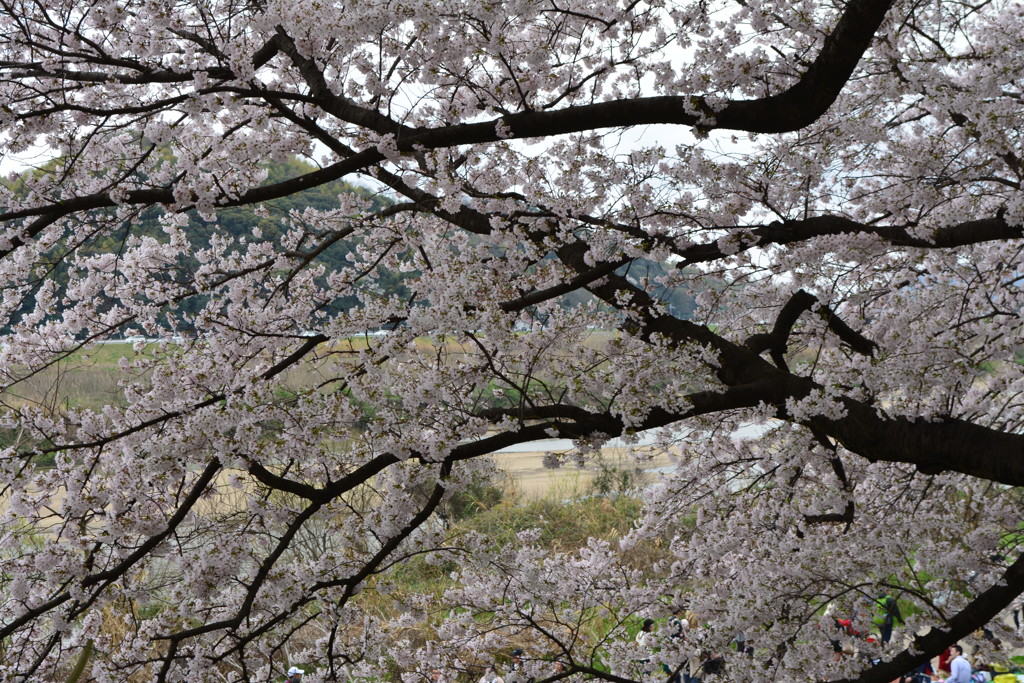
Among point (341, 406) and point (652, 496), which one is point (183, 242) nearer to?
point (341, 406)

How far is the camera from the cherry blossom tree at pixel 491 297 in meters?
3.33

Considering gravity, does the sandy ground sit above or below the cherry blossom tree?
above

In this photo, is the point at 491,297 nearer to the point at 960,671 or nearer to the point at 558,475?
the point at 960,671

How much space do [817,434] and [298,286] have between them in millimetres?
3239

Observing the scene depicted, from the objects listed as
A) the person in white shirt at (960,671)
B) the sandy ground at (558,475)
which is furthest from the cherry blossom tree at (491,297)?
the sandy ground at (558,475)

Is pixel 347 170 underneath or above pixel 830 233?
above

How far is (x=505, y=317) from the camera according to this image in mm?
3471

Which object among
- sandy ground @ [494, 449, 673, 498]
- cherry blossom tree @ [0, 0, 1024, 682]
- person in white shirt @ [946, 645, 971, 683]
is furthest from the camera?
sandy ground @ [494, 449, 673, 498]

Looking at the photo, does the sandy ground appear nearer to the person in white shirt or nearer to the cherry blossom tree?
the person in white shirt

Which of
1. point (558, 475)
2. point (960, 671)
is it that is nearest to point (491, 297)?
point (960, 671)

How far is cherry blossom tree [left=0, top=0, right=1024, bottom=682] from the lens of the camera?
3332 mm

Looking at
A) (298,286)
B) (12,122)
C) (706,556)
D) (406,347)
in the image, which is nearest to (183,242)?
(298,286)

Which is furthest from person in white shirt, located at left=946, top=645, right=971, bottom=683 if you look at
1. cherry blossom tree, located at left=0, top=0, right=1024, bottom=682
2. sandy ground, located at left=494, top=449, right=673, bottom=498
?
sandy ground, located at left=494, top=449, right=673, bottom=498

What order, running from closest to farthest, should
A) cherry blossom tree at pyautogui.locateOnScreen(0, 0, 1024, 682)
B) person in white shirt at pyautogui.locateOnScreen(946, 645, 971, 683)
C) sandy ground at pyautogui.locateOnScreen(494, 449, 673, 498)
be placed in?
cherry blossom tree at pyautogui.locateOnScreen(0, 0, 1024, 682)
person in white shirt at pyautogui.locateOnScreen(946, 645, 971, 683)
sandy ground at pyautogui.locateOnScreen(494, 449, 673, 498)
